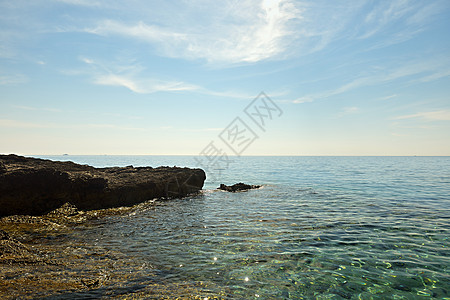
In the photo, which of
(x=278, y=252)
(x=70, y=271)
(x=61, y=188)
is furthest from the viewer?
(x=61, y=188)

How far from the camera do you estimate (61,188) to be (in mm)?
13328

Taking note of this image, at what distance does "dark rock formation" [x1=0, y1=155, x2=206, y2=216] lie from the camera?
39.5ft

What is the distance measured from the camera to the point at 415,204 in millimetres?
16609

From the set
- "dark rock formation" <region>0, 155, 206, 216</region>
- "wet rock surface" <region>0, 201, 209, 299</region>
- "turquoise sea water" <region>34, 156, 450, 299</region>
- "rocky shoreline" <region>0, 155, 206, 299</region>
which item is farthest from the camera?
"dark rock formation" <region>0, 155, 206, 216</region>

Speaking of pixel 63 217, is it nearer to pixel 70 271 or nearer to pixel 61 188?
pixel 61 188

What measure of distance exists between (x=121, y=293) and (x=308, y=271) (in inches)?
191

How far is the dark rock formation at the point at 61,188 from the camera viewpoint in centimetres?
1204

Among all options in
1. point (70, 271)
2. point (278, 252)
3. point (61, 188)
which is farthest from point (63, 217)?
point (278, 252)

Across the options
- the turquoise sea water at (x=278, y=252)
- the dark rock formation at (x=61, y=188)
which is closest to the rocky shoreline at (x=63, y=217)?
the dark rock formation at (x=61, y=188)

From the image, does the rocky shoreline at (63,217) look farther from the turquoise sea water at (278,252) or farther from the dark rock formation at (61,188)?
the turquoise sea water at (278,252)

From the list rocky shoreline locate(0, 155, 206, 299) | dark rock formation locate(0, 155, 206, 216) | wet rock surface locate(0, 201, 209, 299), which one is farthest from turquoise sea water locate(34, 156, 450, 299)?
dark rock formation locate(0, 155, 206, 216)

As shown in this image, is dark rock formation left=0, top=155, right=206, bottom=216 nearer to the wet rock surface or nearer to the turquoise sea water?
the turquoise sea water

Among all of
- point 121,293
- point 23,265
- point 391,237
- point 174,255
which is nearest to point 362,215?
point 391,237

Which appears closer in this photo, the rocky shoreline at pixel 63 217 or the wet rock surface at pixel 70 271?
the wet rock surface at pixel 70 271
